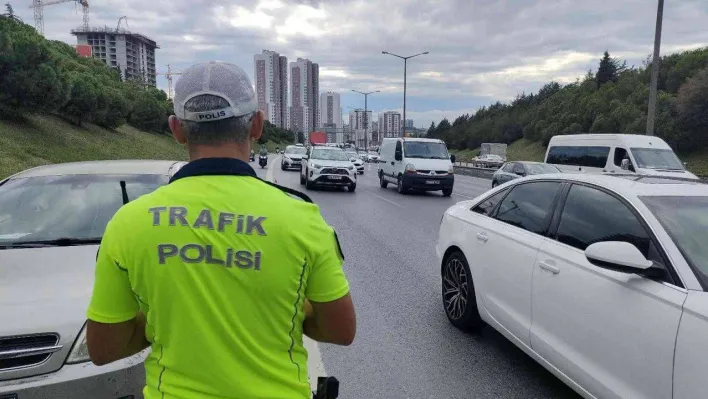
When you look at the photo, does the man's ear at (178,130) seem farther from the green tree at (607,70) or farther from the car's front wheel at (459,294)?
the green tree at (607,70)

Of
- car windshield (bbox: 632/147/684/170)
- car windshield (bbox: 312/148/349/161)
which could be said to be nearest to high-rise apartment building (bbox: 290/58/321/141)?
car windshield (bbox: 312/148/349/161)

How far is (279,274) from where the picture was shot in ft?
4.66

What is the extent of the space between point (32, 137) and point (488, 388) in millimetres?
27643

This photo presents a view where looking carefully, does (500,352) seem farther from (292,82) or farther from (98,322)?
(292,82)

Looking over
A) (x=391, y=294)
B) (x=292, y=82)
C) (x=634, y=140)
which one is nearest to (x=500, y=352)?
(x=391, y=294)

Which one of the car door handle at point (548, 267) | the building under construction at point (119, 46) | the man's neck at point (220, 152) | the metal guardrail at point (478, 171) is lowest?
the metal guardrail at point (478, 171)

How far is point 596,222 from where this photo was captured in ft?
11.3

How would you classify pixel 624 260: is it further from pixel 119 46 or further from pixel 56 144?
pixel 119 46

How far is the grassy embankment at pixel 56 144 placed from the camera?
20844 mm

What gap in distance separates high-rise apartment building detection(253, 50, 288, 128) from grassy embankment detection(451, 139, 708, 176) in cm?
5307

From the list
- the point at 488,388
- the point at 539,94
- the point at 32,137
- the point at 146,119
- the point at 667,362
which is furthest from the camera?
the point at 539,94

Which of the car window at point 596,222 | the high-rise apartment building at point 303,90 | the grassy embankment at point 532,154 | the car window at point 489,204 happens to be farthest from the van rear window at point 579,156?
the high-rise apartment building at point 303,90

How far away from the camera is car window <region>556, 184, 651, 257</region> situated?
3.11m

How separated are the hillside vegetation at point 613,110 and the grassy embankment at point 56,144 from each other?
41.0 metres
